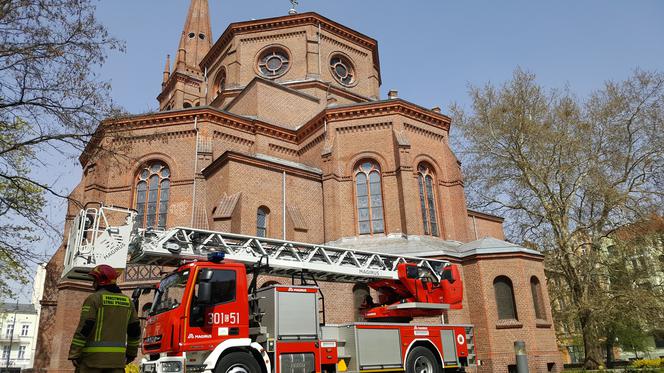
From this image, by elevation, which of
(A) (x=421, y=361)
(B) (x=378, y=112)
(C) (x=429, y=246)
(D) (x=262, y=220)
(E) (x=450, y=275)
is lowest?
(A) (x=421, y=361)

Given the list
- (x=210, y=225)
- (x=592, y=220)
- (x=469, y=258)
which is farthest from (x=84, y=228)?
(x=592, y=220)

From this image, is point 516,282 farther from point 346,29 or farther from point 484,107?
point 346,29

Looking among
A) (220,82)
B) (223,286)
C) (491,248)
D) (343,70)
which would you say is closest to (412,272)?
(223,286)

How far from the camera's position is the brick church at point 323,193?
18.8 meters

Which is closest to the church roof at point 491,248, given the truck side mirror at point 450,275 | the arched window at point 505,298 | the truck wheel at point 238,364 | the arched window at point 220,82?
the arched window at point 505,298

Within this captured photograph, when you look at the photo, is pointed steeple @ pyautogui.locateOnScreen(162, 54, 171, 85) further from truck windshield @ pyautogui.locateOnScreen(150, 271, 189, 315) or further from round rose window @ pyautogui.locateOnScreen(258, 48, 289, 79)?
truck windshield @ pyautogui.locateOnScreen(150, 271, 189, 315)

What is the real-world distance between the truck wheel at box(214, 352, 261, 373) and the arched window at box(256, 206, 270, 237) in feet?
39.0

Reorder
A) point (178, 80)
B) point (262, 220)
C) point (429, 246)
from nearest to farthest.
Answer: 1. point (429, 246)
2. point (262, 220)
3. point (178, 80)

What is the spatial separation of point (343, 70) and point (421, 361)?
947 inches

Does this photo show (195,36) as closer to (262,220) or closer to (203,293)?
(262,220)

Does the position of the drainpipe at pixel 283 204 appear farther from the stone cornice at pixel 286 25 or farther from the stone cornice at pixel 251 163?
the stone cornice at pixel 286 25

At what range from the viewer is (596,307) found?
19.9 metres

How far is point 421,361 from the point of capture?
36.3 ft

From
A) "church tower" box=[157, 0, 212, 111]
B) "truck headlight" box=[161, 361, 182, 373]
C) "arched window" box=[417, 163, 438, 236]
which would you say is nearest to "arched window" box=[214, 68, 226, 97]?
"church tower" box=[157, 0, 212, 111]
